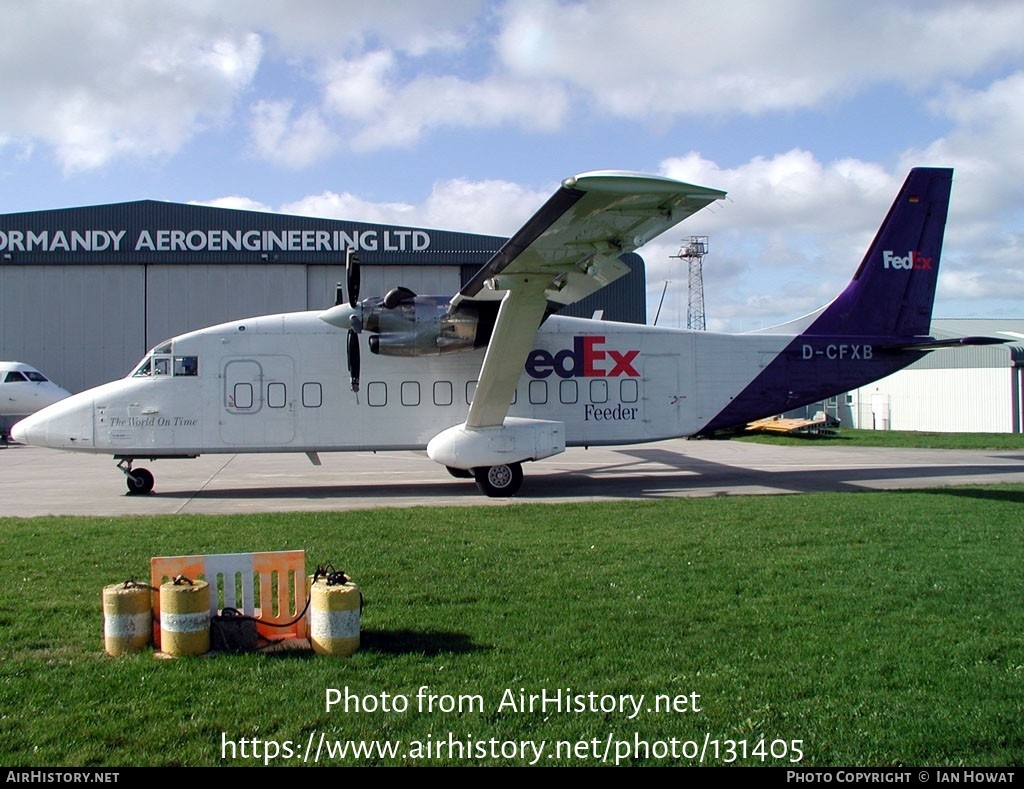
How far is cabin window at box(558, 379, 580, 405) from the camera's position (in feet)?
56.2

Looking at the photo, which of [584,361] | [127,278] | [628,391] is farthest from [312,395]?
[127,278]

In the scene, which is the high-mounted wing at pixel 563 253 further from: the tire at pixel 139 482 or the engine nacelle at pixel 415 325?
the tire at pixel 139 482

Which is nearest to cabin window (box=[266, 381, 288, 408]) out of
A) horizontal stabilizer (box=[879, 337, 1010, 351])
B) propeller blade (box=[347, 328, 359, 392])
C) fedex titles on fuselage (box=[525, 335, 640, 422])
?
propeller blade (box=[347, 328, 359, 392])

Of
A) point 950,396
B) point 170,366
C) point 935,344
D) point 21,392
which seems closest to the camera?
point 170,366

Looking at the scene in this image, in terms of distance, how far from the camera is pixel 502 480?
15664 mm

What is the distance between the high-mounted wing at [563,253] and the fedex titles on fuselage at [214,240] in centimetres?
2321

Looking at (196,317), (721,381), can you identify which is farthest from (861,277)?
(196,317)

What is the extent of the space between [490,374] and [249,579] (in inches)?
356

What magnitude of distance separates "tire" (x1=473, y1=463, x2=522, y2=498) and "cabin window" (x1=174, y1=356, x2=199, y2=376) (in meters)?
6.04

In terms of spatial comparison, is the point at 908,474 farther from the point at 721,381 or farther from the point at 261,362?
the point at 261,362

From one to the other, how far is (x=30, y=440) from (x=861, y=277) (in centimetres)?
1739

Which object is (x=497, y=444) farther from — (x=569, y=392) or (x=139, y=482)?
(x=139, y=482)

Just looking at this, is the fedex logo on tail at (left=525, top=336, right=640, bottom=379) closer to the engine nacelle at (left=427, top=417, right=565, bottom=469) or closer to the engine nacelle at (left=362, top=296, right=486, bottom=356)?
the engine nacelle at (left=427, top=417, right=565, bottom=469)

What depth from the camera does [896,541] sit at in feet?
30.6
